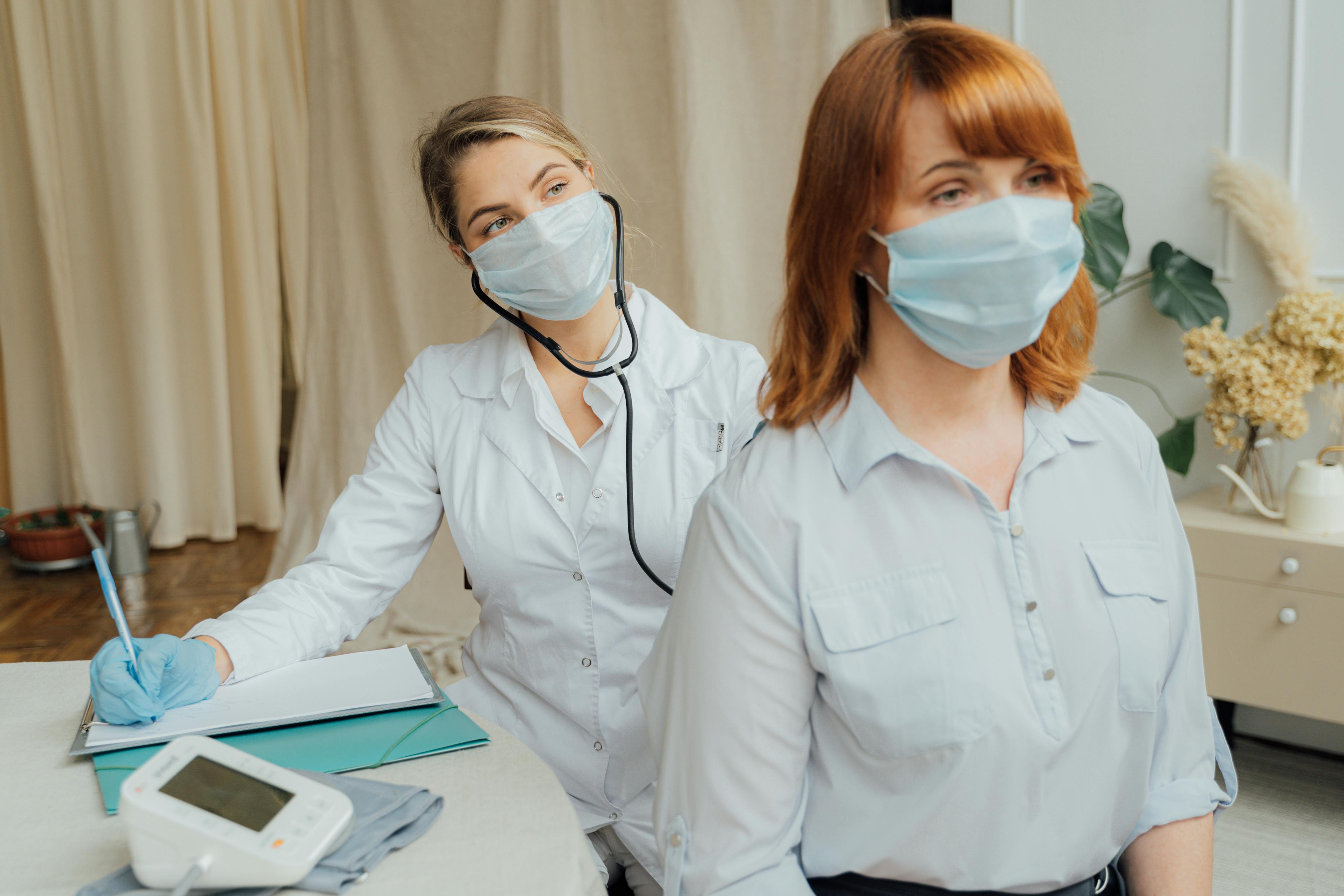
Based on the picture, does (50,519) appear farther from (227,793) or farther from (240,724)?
(227,793)

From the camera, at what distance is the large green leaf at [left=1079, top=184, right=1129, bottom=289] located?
2443 millimetres

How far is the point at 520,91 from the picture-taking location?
3.12 m

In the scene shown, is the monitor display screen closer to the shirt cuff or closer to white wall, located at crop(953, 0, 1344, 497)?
the shirt cuff

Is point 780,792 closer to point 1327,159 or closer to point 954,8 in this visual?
point 1327,159

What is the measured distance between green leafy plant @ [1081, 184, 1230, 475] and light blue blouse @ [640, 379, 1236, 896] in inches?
63.4

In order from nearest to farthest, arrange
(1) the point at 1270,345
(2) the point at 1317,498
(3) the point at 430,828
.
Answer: (3) the point at 430,828 → (2) the point at 1317,498 → (1) the point at 1270,345

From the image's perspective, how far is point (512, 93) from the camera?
10.3 ft

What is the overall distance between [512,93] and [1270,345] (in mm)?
2099

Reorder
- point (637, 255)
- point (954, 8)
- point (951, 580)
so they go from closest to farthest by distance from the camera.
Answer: point (951, 580), point (954, 8), point (637, 255)

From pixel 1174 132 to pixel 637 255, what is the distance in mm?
1350

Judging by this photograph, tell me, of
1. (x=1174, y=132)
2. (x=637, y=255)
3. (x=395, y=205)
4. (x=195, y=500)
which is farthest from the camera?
(x=195, y=500)

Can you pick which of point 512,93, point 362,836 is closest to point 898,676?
point 362,836

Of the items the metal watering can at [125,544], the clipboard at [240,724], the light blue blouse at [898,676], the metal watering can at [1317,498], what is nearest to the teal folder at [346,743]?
the clipboard at [240,724]

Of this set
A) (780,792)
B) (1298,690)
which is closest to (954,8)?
(1298,690)
